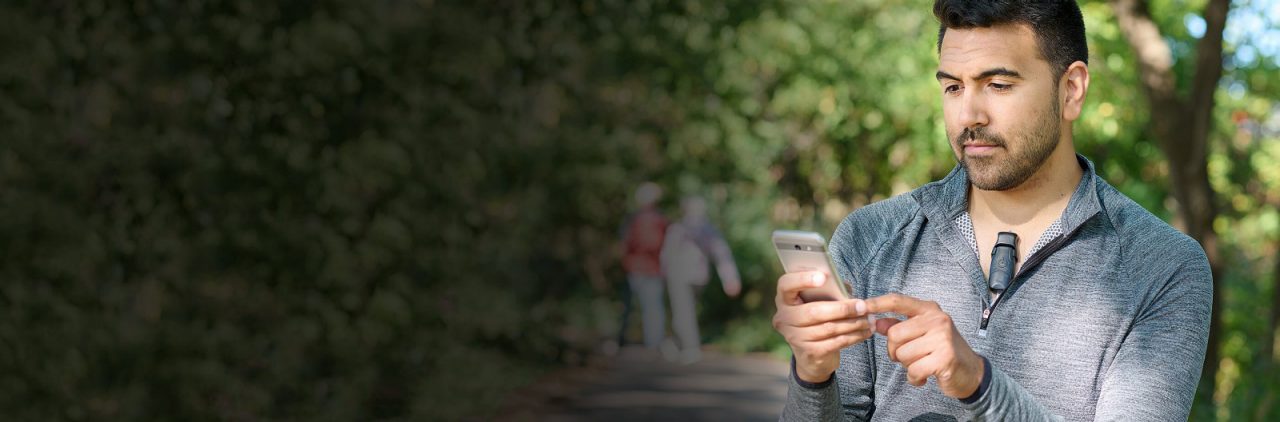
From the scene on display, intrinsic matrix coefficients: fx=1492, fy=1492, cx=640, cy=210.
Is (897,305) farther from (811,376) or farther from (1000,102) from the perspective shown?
(1000,102)

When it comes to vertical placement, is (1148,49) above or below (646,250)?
below

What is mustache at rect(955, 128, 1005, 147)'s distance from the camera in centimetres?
234

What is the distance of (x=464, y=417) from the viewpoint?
9.91 meters

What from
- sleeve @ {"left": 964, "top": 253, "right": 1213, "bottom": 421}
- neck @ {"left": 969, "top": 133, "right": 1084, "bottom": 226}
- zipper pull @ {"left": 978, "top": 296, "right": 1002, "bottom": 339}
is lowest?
sleeve @ {"left": 964, "top": 253, "right": 1213, "bottom": 421}

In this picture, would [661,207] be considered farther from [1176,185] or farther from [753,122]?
[1176,185]

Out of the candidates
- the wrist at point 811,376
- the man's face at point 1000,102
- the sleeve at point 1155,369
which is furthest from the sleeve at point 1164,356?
the wrist at point 811,376

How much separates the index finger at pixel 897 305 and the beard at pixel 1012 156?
0.38m

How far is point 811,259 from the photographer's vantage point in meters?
2.16

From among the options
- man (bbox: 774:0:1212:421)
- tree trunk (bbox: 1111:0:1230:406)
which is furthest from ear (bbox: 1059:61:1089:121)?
tree trunk (bbox: 1111:0:1230:406)

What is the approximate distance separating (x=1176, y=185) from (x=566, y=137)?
605 centimetres

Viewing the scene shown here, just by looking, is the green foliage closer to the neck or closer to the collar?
the collar

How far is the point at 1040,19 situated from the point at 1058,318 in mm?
465

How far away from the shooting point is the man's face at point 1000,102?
7.61ft

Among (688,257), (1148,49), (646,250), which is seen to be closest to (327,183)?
(1148,49)
